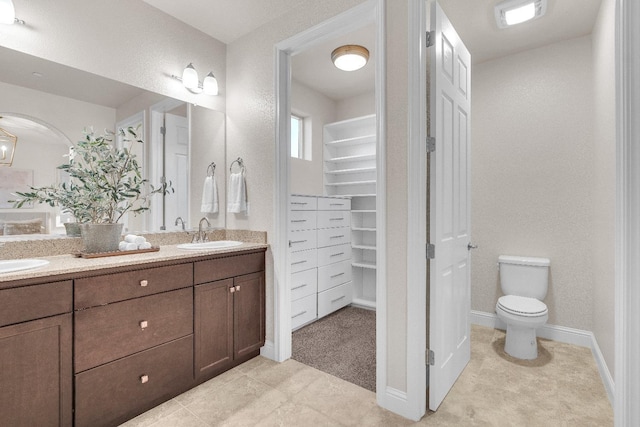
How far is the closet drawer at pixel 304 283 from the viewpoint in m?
3.01

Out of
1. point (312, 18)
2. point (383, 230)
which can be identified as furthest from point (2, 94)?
point (383, 230)

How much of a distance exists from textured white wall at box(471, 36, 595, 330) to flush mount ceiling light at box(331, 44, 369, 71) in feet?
3.86

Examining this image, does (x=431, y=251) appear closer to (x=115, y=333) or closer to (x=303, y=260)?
(x=303, y=260)

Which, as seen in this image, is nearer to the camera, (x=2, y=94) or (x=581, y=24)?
(x=2, y=94)

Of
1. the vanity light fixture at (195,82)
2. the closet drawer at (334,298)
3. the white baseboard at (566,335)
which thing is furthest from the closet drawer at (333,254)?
the vanity light fixture at (195,82)

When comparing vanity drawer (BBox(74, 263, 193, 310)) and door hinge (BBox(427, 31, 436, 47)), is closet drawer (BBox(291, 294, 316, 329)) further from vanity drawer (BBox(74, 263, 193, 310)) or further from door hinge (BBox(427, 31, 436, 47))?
door hinge (BBox(427, 31, 436, 47))

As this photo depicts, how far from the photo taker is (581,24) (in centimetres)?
248

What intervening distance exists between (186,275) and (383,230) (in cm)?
127

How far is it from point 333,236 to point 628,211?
2539 millimetres

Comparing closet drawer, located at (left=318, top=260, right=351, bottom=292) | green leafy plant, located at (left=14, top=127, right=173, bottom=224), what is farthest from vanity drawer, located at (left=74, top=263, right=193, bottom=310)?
closet drawer, located at (left=318, top=260, right=351, bottom=292)

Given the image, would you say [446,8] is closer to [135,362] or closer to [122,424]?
[135,362]

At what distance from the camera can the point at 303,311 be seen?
3.11 meters

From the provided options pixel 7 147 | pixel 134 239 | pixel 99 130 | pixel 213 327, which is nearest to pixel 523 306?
pixel 213 327

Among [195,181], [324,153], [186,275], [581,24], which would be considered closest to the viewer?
[186,275]
